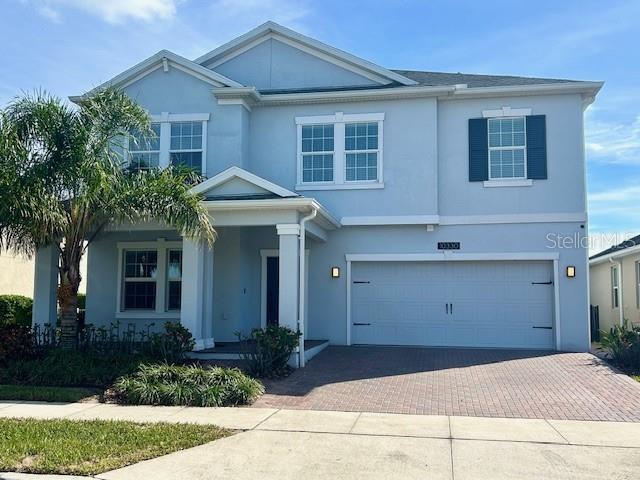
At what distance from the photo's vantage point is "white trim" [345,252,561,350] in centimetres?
1529

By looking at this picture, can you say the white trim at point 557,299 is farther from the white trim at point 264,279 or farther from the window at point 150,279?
the window at point 150,279

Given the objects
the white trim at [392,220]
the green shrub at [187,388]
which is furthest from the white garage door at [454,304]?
the green shrub at [187,388]

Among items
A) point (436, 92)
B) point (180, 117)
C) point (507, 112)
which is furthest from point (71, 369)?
point (507, 112)

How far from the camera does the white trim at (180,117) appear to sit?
52.6 feet

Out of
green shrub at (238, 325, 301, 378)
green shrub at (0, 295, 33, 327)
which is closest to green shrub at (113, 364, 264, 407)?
green shrub at (238, 325, 301, 378)

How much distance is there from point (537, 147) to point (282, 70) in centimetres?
705

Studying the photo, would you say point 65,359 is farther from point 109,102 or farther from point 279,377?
point 109,102

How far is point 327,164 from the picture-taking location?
1625 cm

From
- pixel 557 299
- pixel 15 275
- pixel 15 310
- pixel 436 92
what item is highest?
pixel 436 92

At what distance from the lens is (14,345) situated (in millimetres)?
12242

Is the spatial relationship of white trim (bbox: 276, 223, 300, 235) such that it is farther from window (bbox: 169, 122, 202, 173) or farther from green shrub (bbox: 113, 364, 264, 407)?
window (bbox: 169, 122, 202, 173)

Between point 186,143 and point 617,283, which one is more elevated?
point 186,143

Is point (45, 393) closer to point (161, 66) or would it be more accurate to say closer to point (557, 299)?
point (161, 66)

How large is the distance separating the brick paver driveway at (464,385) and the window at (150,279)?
4606 millimetres
